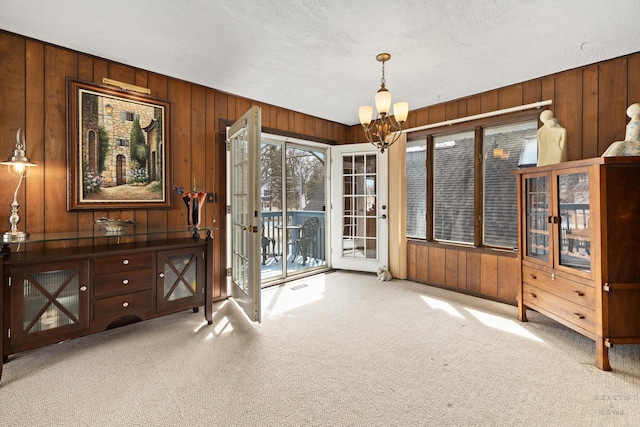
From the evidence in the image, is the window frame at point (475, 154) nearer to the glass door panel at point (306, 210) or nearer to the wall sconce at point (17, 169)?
the glass door panel at point (306, 210)

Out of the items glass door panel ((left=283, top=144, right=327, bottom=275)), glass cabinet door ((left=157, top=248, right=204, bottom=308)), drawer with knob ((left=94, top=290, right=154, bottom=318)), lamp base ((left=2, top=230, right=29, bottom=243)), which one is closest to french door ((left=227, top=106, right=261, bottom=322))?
glass cabinet door ((left=157, top=248, right=204, bottom=308))

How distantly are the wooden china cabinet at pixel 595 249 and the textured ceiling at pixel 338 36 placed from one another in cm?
104

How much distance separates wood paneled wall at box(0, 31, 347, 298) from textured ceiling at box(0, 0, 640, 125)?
0.45ft

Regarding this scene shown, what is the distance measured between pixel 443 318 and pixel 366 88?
2.65 m

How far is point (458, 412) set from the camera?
1.74m

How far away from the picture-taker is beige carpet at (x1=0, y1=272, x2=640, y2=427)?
5.66 feet

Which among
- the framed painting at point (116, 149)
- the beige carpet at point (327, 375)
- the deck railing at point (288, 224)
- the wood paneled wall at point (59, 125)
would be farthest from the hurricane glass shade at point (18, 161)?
the deck railing at point (288, 224)

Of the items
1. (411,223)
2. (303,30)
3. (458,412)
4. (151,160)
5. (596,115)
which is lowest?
(458,412)

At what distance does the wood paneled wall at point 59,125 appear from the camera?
96.3 inches

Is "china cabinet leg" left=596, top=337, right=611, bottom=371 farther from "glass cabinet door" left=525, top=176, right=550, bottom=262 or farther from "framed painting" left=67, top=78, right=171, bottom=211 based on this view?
"framed painting" left=67, top=78, right=171, bottom=211

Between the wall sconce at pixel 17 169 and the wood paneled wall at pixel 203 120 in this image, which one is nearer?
the wall sconce at pixel 17 169

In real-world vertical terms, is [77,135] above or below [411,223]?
above

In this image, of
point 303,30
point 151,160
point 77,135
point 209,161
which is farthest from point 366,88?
point 77,135

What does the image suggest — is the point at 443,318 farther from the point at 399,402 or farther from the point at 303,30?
the point at 303,30
